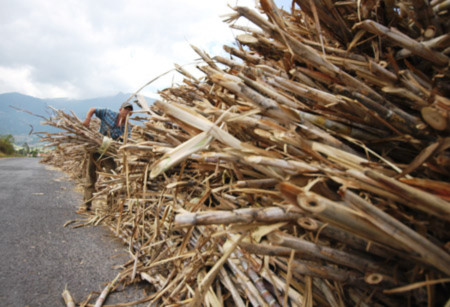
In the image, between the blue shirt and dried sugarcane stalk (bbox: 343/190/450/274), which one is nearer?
dried sugarcane stalk (bbox: 343/190/450/274)

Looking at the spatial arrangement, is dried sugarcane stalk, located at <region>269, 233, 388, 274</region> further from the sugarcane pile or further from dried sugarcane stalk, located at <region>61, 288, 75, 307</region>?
dried sugarcane stalk, located at <region>61, 288, 75, 307</region>

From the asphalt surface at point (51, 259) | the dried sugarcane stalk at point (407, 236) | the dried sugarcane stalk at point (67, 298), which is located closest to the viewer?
the dried sugarcane stalk at point (407, 236)

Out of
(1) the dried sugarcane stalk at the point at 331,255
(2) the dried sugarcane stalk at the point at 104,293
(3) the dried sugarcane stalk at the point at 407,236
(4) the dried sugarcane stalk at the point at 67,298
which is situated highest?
(3) the dried sugarcane stalk at the point at 407,236

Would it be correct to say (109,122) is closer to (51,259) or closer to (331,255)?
(51,259)

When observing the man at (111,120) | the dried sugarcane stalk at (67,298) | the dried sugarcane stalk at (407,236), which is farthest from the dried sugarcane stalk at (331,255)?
the man at (111,120)

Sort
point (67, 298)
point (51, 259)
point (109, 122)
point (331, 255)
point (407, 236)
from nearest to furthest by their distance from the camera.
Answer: point (407, 236) < point (331, 255) < point (67, 298) < point (51, 259) < point (109, 122)

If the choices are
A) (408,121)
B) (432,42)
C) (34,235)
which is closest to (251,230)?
(408,121)

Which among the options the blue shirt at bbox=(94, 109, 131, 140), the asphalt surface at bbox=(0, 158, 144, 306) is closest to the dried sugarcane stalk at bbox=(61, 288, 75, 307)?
the asphalt surface at bbox=(0, 158, 144, 306)

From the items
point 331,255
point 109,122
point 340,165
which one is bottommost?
point 331,255

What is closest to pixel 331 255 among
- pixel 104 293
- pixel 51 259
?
pixel 104 293

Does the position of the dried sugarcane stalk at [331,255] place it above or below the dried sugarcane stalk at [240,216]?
below

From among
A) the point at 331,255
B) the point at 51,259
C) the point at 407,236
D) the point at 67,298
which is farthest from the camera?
the point at 51,259

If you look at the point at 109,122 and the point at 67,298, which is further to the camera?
the point at 109,122

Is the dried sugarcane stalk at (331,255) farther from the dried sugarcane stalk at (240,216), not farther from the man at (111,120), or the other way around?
the man at (111,120)
